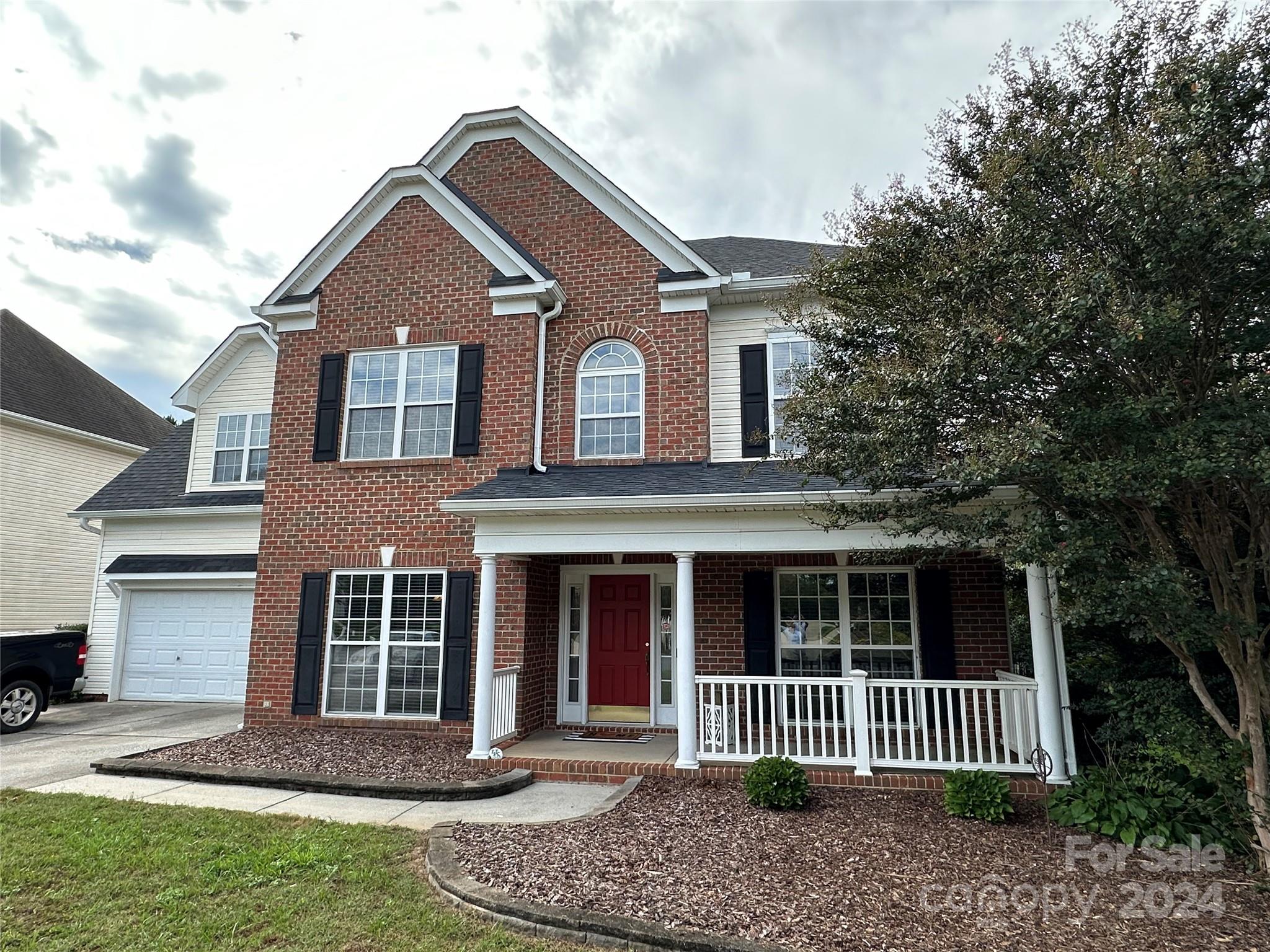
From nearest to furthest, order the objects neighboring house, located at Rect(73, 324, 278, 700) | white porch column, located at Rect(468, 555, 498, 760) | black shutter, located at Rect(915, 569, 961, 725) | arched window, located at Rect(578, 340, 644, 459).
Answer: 1. white porch column, located at Rect(468, 555, 498, 760)
2. black shutter, located at Rect(915, 569, 961, 725)
3. arched window, located at Rect(578, 340, 644, 459)
4. neighboring house, located at Rect(73, 324, 278, 700)

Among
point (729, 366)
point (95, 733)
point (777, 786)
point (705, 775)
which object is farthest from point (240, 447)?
point (777, 786)

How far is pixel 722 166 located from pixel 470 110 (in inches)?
181

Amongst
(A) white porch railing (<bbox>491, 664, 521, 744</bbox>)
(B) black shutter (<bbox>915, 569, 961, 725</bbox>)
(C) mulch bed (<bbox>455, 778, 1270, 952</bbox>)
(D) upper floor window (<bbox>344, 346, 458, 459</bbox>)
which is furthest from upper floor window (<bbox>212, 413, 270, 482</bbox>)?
(B) black shutter (<bbox>915, 569, 961, 725</bbox>)

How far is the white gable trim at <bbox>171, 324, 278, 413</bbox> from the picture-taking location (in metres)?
14.6

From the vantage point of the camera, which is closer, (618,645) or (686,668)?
(686,668)

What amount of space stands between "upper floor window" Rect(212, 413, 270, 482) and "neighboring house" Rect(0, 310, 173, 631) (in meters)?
6.14

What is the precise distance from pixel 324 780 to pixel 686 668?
418cm

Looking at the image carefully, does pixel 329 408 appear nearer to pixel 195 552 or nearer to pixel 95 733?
pixel 95 733

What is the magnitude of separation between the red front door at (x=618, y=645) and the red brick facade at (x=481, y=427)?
67cm

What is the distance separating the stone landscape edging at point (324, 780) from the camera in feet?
23.2

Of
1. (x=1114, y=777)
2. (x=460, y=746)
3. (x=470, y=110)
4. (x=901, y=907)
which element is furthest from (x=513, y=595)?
(x=470, y=110)

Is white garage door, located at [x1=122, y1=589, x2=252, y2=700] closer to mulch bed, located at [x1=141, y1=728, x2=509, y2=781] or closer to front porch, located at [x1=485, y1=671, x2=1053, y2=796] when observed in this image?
mulch bed, located at [x1=141, y1=728, x2=509, y2=781]

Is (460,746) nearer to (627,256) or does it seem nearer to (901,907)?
(901,907)

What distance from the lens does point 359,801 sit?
6992mm
